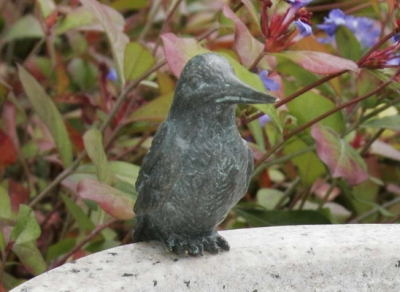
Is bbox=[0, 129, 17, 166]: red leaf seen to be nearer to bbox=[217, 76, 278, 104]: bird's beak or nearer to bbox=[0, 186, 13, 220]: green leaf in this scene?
bbox=[0, 186, 13, 220]: green leaf

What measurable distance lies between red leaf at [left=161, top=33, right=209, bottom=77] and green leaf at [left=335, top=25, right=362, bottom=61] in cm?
42

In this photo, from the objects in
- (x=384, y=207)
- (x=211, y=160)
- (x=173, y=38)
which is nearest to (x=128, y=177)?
(x=173, y=38)

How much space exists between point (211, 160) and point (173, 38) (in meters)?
0.28

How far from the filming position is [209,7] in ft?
7.04

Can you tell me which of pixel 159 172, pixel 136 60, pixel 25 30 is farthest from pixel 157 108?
pixel 25 30

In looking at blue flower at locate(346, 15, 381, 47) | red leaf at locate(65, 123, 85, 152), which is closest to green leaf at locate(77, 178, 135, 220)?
red leaf at locate(65, 123, 85, 152)

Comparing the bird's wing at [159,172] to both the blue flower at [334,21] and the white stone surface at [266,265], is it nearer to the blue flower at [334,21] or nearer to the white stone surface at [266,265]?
the white stone surface at [266,265]

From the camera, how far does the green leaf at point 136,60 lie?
49.0 inches

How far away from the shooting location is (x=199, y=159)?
2.90ft

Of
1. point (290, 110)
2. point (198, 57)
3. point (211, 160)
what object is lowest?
point (290, 110)

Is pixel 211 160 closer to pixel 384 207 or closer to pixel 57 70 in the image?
pixel 384 207

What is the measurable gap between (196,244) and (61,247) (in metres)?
0.43

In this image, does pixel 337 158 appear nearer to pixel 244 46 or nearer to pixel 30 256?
pixel 244 46

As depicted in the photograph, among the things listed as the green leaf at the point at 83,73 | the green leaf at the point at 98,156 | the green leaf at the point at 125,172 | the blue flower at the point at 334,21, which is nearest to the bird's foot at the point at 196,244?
the green leaf at the point at 98,156
